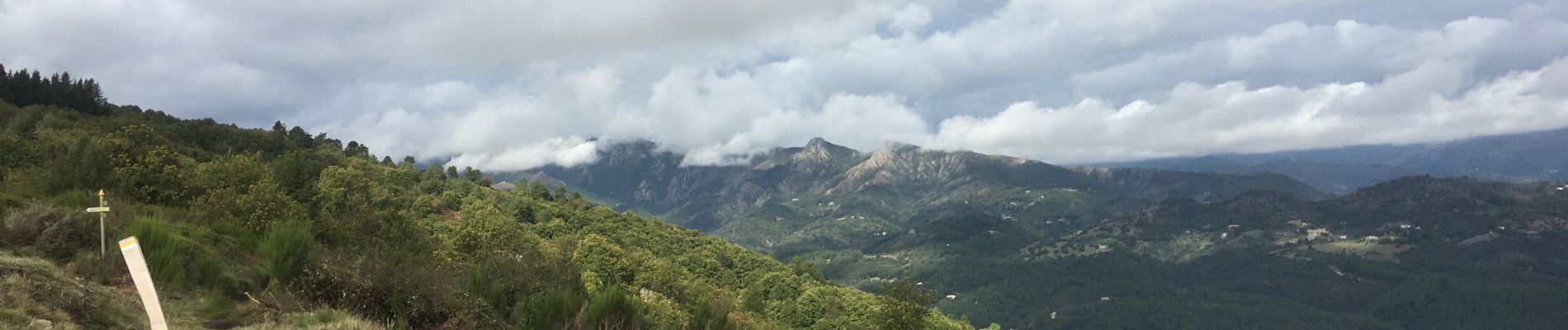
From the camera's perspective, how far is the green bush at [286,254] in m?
13.7

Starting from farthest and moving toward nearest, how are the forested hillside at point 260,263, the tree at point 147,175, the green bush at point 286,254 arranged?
the tree at point 147,175 < the green bush at point 286,254 < the forested hillside at point 260,263

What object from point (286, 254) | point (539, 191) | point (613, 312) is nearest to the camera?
point (286, 254)

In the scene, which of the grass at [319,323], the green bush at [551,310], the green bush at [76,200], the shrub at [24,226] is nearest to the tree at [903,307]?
the green bush at [551,310]

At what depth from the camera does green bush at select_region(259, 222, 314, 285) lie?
1373 cm

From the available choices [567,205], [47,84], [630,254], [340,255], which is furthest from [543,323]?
[47,84]

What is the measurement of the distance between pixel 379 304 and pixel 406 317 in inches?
21.1

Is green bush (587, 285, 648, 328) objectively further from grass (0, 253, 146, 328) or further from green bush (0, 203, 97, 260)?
green bush (0, 203, 97, 260)

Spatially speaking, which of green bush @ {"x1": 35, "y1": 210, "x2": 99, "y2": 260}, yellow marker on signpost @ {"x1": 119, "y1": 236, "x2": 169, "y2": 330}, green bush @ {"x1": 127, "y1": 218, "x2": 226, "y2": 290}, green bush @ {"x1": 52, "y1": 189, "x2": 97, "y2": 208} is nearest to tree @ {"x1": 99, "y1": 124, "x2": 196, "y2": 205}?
green bush @ {"x1": 52, "y1": 189, "x2": 97, "y2": 208}

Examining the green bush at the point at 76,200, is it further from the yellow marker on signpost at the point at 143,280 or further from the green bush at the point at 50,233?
the yellow marker on signpost at the point at 143,280

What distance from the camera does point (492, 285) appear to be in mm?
15547

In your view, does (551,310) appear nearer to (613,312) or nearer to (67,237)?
(613,312)

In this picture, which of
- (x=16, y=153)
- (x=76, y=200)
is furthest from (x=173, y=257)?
(x=16, y=153)

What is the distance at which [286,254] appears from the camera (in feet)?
46.2

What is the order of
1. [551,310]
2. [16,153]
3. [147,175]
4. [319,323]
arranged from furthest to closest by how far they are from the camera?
1. [16,153]
2. [147,175]
3. [551,310]
4. [319,323]
